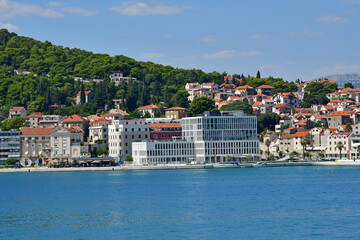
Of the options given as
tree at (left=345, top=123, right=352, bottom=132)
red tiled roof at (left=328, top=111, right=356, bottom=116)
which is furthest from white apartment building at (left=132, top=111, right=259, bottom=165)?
red tiled roof at (left=328, top=111, right=356, bottom=116)

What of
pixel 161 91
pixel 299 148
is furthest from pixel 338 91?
pixel 299 148

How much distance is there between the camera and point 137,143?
9144 centimetres

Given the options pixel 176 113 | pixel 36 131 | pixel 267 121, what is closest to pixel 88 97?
pixel 176 113

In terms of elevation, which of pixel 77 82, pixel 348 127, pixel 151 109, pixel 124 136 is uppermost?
pixel 77 82

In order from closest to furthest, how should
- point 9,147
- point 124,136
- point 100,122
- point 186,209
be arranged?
point 186,209 < point 124,136 < point 9,147 < point 100,122

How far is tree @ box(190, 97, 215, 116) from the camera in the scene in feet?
378

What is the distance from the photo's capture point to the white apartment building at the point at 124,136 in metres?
94.1

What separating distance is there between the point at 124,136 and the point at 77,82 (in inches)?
1969

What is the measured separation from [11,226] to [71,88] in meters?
99.7

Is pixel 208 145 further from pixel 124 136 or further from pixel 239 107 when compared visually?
pixel 239 107

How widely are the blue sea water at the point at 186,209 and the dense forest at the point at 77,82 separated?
195 feet

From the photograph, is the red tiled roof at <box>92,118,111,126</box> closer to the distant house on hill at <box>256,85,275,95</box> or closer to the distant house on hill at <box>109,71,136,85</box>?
the distant house on hill at <box>256,85,275,95</box>

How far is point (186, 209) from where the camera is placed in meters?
41.8

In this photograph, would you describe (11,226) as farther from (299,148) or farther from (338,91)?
(338,91)
